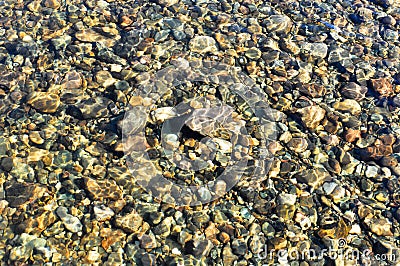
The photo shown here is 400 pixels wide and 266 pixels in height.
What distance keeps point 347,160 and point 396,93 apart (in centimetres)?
124

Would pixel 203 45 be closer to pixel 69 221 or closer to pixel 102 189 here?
pixel 102 189

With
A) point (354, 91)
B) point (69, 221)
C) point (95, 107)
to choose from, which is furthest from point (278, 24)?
point (69, 221)

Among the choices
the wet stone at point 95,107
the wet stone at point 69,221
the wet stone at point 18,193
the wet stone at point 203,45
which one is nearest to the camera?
the wet stone at point 69,221

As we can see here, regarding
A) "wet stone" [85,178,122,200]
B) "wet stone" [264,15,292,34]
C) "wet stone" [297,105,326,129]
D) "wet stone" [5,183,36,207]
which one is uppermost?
"wet stone" [264,15,292,34]

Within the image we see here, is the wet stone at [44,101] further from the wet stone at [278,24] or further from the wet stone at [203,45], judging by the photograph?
the wet stone at [278,24]

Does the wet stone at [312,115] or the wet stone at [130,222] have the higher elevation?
the wet stone at [312,115]

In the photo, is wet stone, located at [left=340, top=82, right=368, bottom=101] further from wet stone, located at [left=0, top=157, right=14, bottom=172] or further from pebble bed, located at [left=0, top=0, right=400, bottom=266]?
wet stone, located at [left=0, top=157, right=14, bottom=172]

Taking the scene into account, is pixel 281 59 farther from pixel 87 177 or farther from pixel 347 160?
pixel 87 177

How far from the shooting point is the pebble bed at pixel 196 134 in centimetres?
387

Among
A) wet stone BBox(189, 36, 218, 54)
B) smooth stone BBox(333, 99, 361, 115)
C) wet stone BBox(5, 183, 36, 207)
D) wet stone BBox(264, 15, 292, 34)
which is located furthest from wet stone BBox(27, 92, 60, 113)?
smooth stone BBox(333, 99, 361, 115)

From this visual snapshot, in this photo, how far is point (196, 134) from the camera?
4.45 m

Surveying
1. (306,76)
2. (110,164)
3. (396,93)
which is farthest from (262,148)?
(396,93)

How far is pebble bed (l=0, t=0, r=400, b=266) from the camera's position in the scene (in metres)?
3.87

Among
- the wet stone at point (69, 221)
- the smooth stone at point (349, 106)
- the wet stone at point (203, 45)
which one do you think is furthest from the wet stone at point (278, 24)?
the wet stone at point (69, 221)
